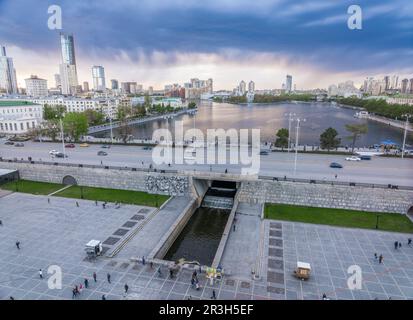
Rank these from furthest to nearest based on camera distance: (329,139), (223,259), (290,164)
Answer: (329,139) → (290,164) → (223,259)

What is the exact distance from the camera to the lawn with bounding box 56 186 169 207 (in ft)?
111

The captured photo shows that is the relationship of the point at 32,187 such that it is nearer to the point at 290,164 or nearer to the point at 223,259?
the point at 223,259

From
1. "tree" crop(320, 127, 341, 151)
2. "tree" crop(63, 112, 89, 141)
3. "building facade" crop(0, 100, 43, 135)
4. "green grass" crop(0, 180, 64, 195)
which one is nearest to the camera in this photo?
"green grass" crop(0, 180, 64, 195)

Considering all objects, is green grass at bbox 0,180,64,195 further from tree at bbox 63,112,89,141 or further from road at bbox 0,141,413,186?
tree at bbox 63,112,89,141

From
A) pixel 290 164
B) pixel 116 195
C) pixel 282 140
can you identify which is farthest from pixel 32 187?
pixel 282 140

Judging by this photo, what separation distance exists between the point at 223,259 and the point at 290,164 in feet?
66.7

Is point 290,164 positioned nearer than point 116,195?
No

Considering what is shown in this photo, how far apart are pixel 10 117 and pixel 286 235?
273 feet

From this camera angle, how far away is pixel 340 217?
96.6ft

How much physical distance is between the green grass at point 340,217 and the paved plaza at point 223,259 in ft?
3.76

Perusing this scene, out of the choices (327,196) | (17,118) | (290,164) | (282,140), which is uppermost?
(17,118)

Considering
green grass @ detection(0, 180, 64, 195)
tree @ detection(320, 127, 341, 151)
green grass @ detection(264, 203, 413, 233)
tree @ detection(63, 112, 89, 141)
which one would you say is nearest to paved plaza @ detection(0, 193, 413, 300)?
green grass @ detection(264, 203, 413, 233)

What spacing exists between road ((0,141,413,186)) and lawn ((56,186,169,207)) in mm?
4729
